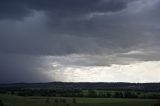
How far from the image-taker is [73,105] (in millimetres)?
141375

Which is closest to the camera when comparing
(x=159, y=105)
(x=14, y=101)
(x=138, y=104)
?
(x=159, y=105)

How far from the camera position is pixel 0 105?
12306cm

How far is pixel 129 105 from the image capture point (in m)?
142

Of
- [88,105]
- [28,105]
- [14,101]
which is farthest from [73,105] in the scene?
[14,101]

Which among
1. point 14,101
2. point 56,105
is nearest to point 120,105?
point 56,105

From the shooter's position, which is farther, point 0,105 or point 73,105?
point 73,105

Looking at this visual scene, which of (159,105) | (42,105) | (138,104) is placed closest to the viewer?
(159,105)

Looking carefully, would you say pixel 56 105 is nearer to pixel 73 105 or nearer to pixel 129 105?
pixel 73 105

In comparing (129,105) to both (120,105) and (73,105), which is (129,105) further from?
(73,105)

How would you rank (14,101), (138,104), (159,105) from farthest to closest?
(14,101) → (138,104) → (159,105)

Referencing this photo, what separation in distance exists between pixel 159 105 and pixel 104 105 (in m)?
29.3

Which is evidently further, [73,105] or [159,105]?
[73,105]

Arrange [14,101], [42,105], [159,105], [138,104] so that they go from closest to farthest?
[159,105], [42,105], [138,104], [14,101]

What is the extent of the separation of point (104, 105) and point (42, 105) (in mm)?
24846
